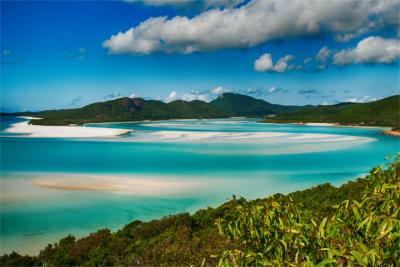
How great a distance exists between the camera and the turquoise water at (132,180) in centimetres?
1404

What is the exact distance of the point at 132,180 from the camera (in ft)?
71.6

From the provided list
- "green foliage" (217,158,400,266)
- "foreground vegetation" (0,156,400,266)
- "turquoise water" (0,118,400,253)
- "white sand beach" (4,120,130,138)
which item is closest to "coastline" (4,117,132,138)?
"white sand beach" (4,120,130,138)

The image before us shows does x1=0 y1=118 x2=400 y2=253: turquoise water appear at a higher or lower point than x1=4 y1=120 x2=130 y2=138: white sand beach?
lower

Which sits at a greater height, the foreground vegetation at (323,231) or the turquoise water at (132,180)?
the foreground vegetation at (323,231)

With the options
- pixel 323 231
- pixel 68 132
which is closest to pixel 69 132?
pixel 68 132

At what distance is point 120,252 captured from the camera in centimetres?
826

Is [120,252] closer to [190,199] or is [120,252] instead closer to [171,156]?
[190,199]

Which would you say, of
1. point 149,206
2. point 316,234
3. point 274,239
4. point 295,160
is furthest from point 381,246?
point 295,160

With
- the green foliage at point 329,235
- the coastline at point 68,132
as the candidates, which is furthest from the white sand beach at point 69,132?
the green foliage at point 329,235

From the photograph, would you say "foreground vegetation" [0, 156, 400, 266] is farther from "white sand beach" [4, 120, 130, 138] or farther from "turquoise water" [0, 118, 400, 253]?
"white sand beach" [4, 120, 130, 138]

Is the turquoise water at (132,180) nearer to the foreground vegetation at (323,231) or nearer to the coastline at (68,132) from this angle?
the foreground vegetation at (323,231)

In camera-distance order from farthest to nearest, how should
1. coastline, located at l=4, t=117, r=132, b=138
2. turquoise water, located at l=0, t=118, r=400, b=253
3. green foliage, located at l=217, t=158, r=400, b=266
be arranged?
coastline, located at l=4, t=117, r=132, b=138
turquoise water, located at l=0, t=118, r=400, b=253
green foliage, located at l=217, t=158, r=400, b=266

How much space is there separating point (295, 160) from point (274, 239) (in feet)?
94.2

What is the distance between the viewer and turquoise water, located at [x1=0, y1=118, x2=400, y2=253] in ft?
46.1
